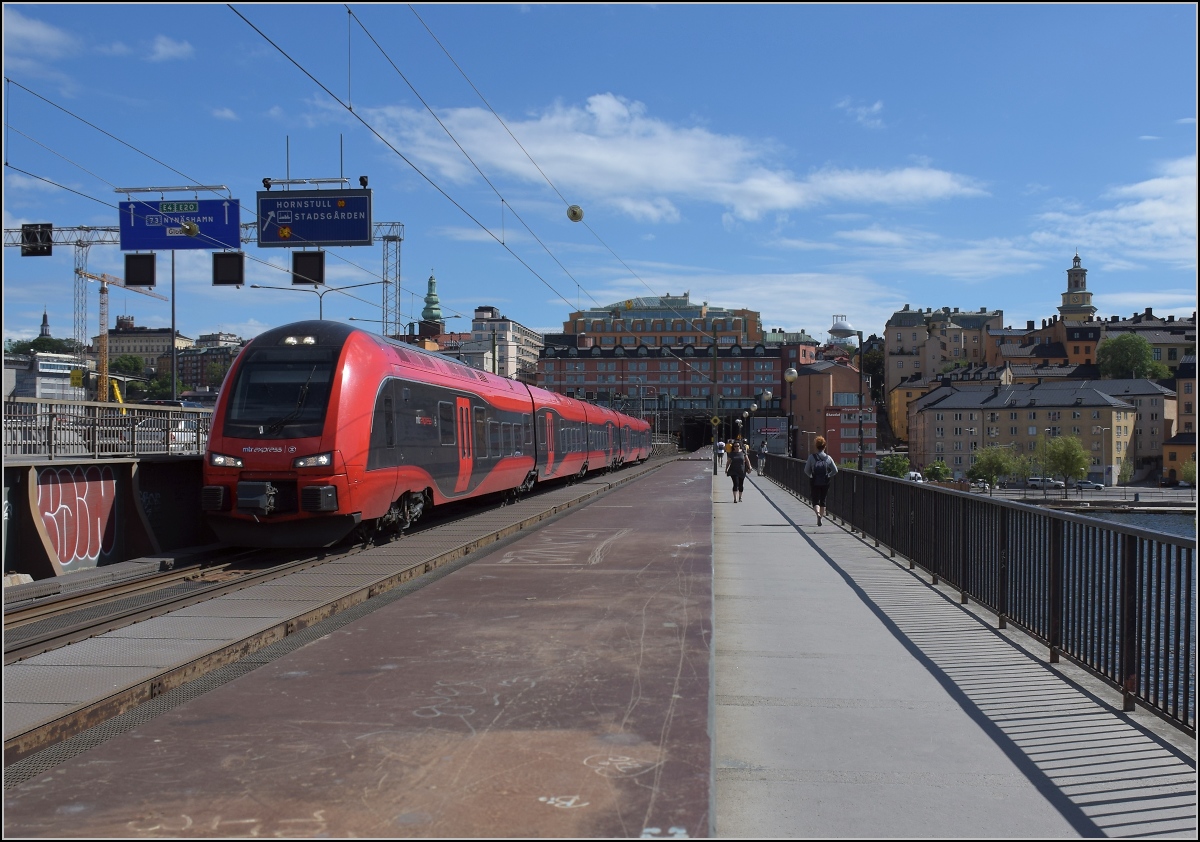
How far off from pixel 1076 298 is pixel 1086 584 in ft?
686

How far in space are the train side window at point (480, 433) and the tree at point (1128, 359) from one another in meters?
141

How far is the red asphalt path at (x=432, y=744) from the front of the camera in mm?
3789

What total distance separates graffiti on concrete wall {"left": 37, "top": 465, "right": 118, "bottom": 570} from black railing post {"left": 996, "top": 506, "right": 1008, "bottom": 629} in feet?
33.6

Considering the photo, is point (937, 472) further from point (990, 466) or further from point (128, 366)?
point (128, 366)

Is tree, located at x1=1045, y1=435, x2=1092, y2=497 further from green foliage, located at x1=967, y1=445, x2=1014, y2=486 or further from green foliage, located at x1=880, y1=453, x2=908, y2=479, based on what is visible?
green foliage, located at x1=880, y1=453, x2=908, y2=479

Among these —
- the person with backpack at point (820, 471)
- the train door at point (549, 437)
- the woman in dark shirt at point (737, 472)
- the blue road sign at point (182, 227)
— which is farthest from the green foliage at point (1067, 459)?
the blue road sign at point (182, 227)

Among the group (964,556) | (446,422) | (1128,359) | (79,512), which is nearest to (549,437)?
(446,422)

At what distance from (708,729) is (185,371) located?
197200 mm

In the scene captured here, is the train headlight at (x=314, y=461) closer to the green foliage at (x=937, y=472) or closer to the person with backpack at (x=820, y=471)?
the person with backpack at (x=820, y=471)

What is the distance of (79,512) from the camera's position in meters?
12.1

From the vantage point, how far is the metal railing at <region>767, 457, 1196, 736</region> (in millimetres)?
5148

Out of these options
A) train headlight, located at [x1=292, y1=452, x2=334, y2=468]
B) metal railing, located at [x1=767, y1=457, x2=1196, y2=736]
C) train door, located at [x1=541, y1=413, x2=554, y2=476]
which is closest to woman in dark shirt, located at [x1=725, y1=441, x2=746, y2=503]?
train door, located at [x1=541, y1=413, x2=554, y2=476]

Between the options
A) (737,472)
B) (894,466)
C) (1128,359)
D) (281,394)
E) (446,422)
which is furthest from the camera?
(1128,359)

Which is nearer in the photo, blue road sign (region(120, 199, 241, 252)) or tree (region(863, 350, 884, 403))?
blue road sign (region(120, 199, 241, 252))
